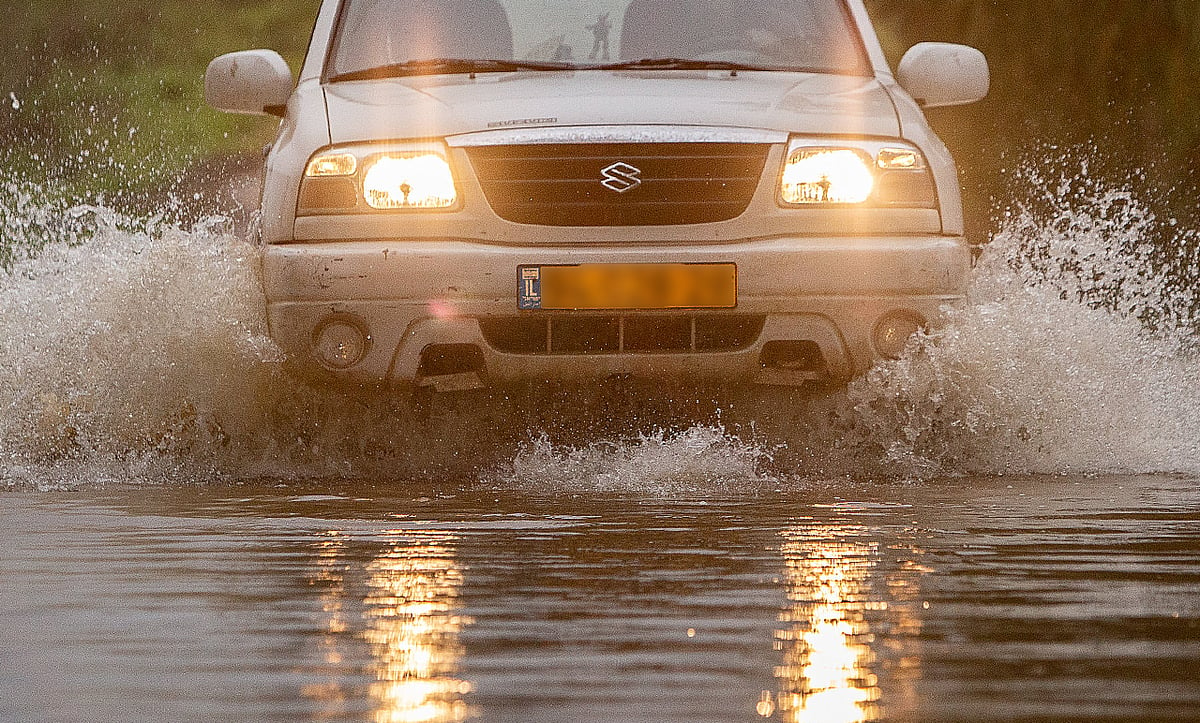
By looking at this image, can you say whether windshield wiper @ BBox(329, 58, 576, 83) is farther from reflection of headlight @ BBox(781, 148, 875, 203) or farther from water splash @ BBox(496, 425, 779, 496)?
water splash @ BBox(496, 425, 779, 496)

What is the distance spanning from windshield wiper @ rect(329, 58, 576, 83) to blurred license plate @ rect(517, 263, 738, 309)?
1.09m

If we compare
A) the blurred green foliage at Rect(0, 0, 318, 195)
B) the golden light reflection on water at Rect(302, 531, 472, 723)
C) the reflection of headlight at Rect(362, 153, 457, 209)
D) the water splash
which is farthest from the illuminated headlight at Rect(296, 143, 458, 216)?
the blurred green foliage at Rect(0, 0, 318, 195)

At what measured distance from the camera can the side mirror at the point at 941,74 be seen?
25.6 ft

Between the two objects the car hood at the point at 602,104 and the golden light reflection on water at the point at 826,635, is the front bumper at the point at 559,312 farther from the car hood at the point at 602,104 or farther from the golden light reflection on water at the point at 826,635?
the golden light reflection on water at the point at 826,635

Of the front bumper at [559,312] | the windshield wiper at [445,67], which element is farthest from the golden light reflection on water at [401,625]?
the windshield wiper at [445,67]

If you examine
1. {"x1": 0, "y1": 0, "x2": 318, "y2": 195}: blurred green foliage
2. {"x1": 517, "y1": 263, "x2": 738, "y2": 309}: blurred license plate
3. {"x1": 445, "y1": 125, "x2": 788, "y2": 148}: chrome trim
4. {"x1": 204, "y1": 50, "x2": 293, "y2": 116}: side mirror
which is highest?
{"x1": 204, "y1": 50, "x2": 293, "y2": 116}: side mirror

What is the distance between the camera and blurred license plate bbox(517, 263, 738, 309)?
6668mm

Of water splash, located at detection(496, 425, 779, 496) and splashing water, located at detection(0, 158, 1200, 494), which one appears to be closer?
water splash, located at detection(496, 425, 779, 496)

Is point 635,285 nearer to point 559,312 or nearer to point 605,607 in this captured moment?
point 559,312

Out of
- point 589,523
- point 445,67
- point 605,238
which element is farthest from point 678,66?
point 589,523

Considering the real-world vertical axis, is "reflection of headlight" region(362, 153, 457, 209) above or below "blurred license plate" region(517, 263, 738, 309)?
above

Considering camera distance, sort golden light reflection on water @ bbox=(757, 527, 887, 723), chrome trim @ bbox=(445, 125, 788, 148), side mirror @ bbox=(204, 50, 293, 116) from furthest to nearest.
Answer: side mirror @ bbox=(204, 50, 293, 116) < chrome trim @ bbox=(445, 125, 788, 148) < golden light reflection on water @ bbox=(757, 527, 887, 723)

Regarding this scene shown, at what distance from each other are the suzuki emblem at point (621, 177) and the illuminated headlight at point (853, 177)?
16.0 inches

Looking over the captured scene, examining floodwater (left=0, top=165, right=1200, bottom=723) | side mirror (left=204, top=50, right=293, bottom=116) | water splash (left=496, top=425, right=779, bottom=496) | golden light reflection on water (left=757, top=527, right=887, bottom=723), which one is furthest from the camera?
side mirror (left=204, top=50, right=293, bottom=116)
